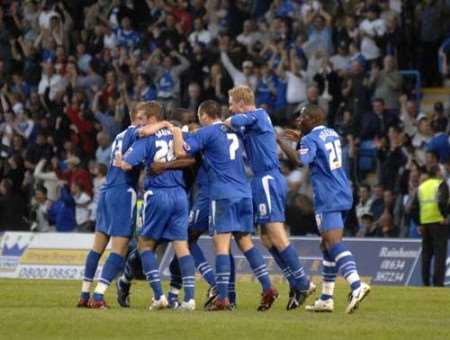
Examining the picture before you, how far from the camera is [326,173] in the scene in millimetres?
17266

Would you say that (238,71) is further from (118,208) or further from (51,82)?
(118,208)

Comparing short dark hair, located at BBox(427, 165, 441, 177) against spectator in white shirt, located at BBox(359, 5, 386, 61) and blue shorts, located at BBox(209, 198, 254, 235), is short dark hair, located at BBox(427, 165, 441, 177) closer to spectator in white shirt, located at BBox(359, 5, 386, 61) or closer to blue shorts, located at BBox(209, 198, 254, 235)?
spectator in white shirt, located at BBox(359, 5, 386, 61)

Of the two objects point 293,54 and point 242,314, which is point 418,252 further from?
point 242,314

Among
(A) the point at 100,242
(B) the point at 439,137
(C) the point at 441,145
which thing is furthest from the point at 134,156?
(B) the point at 439,137

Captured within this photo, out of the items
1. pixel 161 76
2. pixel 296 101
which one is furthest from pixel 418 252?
pixel 161 76

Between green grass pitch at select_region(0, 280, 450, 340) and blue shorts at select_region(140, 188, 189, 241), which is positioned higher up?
blue shorts at select_region(140, 188, 189, 241)

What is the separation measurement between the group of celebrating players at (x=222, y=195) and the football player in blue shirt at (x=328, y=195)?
11 millimetres

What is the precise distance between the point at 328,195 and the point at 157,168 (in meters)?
1.98

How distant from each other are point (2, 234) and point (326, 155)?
1463cm

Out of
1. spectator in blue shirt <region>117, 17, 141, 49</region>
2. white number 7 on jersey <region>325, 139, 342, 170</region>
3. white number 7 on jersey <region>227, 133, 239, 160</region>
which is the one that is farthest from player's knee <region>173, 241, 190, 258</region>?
spectator in blue shirt <region>117, 17, 141, 49</region>

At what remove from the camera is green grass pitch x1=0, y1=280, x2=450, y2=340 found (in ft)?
47.8

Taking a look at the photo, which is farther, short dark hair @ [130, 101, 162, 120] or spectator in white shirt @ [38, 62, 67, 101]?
spectator in white shirt @ [38, 62, 67, 101]

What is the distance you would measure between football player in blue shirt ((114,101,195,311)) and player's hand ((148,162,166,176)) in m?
0.05

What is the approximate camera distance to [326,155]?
56.5ft
